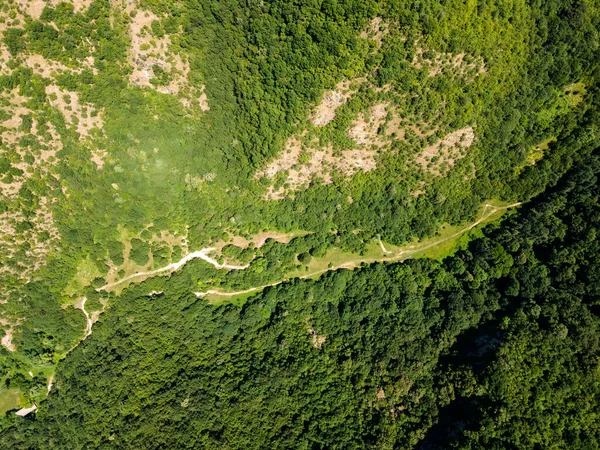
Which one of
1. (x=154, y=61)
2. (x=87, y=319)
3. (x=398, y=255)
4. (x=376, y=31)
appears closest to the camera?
(x=376, y=31)

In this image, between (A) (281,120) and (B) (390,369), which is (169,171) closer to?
(A) (281,120)

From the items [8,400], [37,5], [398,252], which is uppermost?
[37,5]

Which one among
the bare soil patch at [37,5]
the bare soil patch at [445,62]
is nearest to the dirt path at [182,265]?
the bare soil patch at [37,5]

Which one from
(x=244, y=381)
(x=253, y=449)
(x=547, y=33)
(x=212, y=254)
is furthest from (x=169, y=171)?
(x=547, y=33)

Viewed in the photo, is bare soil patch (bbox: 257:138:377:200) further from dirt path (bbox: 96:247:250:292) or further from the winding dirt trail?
the winding dirt trail

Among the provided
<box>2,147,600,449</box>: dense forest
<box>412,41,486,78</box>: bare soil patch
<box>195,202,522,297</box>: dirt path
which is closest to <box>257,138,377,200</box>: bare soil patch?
<box>412,41,486,78</box>: bare soil patch

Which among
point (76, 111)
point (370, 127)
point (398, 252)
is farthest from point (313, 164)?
point (76, 111)

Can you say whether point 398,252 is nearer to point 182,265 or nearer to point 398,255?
point 398,255
